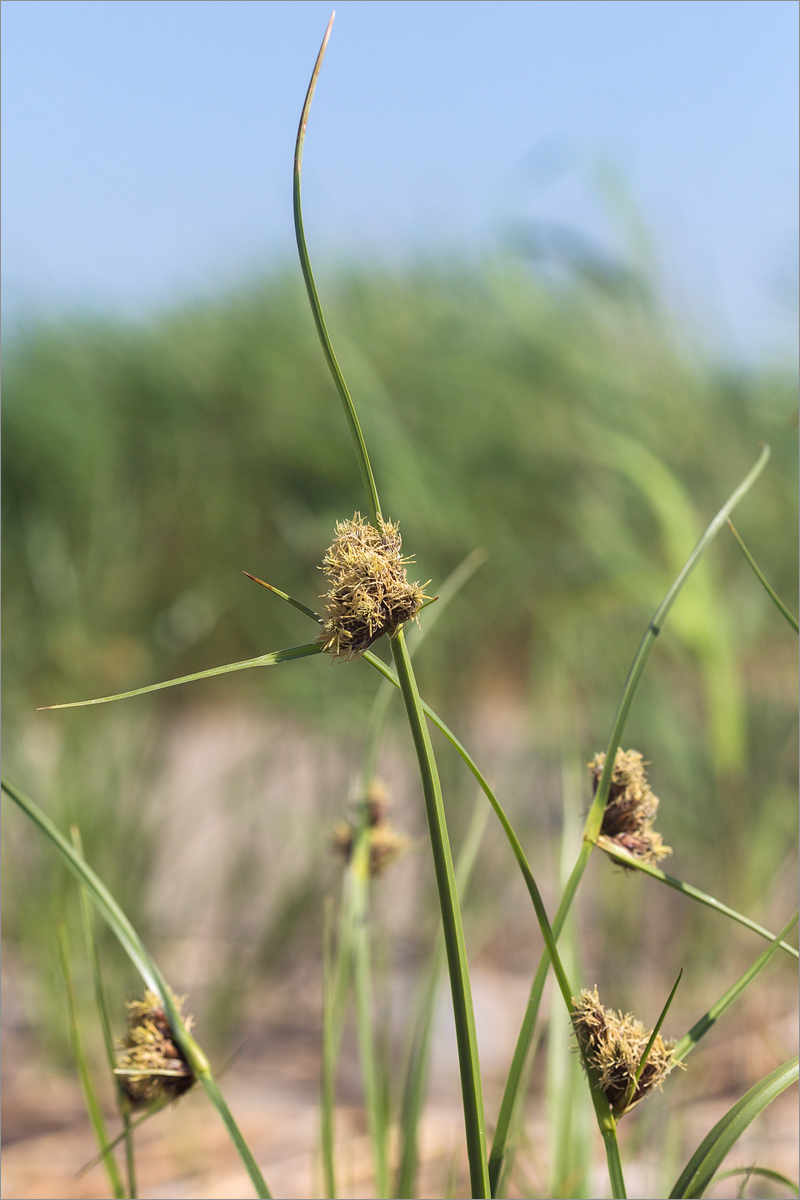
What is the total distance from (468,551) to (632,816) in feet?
2.32

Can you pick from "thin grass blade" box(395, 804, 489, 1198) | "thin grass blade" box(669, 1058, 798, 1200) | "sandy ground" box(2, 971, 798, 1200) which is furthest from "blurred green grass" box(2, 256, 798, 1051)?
"thin grass blade" box(669, 1058, 798, 1200)

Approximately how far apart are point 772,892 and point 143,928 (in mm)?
580

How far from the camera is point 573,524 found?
35.9 inches

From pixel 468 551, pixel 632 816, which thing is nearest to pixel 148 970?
pixel 632 816

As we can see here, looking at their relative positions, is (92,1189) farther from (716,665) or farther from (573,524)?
(573,524)

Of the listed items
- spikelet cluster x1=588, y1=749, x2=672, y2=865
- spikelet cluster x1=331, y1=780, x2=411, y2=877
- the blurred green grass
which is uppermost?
the blurred green grass

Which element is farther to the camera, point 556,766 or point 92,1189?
point 556,766

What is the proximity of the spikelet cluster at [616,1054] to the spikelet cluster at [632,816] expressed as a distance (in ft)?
0.12

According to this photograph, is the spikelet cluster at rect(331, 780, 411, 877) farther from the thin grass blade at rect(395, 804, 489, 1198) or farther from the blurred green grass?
the blurred green grass

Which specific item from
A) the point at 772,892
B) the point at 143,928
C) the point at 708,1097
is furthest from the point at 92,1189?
the point at 772,892

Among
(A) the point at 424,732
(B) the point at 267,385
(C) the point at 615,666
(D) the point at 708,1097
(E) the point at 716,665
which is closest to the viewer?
(A) the point at 424,732

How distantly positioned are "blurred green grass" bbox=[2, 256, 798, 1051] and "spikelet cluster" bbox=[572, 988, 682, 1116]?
39 cm

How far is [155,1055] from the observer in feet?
0.70

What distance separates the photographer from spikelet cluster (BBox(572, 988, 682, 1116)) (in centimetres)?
18
